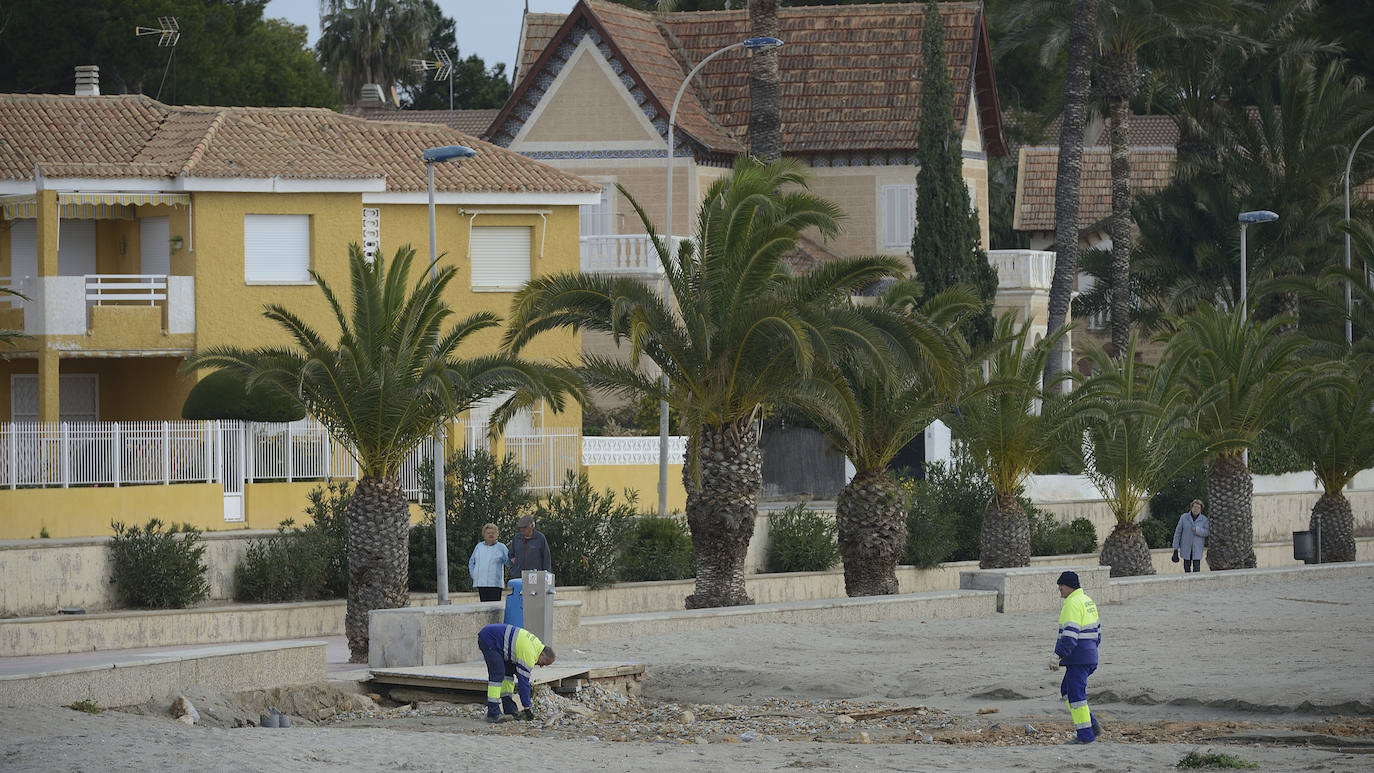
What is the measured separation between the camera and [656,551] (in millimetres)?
29094

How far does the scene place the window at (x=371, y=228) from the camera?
3462 cm

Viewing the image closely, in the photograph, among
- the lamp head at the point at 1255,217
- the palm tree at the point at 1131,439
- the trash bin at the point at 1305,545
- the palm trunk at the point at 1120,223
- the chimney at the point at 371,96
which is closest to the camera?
the palm tree at the point at 1131,439

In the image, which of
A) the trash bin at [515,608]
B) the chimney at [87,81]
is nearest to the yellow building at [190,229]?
the chimney at [87,81]

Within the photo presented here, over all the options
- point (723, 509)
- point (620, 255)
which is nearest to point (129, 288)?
point (620, 255)

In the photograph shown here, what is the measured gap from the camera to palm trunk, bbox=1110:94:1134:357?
4578cm

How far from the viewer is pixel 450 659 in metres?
20.2

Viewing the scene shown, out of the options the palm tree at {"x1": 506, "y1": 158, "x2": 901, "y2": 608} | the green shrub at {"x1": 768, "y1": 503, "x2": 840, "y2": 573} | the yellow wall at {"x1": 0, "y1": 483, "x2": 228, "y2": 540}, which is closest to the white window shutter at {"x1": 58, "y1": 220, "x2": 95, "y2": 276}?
the yellow wall at {"x1": 0, "y1": 483, "x2": 228, "y2": 540}

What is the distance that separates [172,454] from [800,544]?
992 centimetres

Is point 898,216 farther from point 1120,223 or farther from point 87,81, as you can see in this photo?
point 87,81

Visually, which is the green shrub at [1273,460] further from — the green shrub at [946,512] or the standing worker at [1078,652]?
the standing worker at [1078,652]

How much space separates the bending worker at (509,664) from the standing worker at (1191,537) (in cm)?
1812

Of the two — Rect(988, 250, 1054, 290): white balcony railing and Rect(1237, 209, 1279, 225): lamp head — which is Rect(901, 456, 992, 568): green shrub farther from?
Rect(988, 250, 1054, 290): white balcony railing

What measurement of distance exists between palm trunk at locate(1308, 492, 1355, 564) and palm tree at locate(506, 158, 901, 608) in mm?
15198

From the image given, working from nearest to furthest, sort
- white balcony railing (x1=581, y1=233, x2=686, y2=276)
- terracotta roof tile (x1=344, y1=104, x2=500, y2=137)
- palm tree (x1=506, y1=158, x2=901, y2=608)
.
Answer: palm tree (x1=506, y1=158, x2=901, y2=608) < white balcony railing (x1=581, y1=233, x2=686, y2=276) < terracotta roof tile (x1=344, y1=104, x2=500, y2=137)
